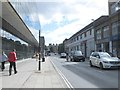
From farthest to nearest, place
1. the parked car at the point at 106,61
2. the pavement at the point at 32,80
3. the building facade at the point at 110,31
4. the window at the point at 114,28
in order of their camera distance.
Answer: the window at the point at 114,28
the building facade at the point at 110,31
the parked car at the point at 106,61
the pavement at the point at 32,80

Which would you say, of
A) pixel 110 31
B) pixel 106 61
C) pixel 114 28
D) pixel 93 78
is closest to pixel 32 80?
pixel 93 78

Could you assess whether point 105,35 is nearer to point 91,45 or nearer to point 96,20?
point 96,20

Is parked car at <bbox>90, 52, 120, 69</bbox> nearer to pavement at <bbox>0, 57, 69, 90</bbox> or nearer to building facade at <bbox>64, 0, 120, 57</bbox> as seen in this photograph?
pavement at <bbox>0, 57, 69, 90</bbox>

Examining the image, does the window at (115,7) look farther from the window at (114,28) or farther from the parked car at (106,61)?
the parked car at (106,61)

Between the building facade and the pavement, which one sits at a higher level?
the building facade

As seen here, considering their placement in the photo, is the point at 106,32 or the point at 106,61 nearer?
the point at 106,61

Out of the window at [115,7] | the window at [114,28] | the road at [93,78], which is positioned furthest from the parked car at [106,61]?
the window at [115,7]

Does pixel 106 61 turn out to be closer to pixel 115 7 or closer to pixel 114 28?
pixel 114 28

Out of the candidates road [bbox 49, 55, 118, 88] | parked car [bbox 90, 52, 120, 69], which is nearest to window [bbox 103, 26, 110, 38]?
parked car [bbox 90, 52, 120, 69]

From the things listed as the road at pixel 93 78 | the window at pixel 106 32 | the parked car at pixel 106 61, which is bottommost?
the road at pixel 93 78

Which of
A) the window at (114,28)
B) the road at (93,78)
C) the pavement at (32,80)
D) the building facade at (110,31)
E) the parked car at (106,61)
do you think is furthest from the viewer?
the window at (114,28)

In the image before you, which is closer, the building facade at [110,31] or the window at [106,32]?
the building facade at [110,31]

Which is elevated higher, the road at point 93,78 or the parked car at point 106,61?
the parked car at point 106,61

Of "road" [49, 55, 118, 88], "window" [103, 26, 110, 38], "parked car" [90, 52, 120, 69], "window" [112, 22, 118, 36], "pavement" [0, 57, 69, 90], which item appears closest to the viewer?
"pavement" [0, 57, 69, 90]
